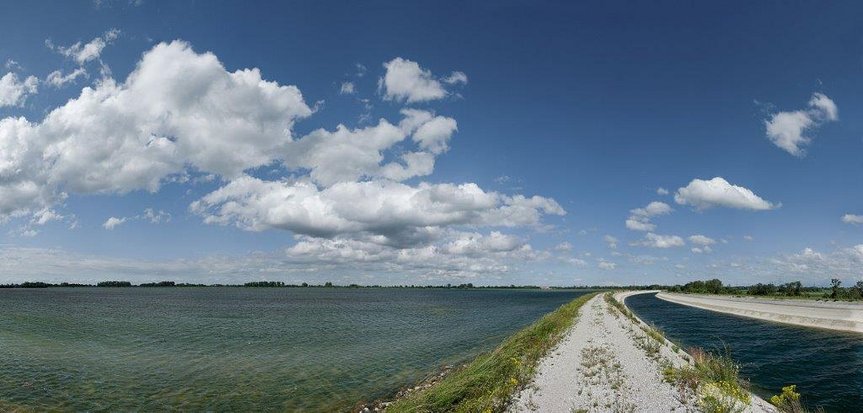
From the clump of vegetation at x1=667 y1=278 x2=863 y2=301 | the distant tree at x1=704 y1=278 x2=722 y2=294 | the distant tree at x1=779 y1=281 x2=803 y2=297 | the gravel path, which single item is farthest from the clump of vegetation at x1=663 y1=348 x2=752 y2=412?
the distant tree at x1=704 y1=278 x2=722 y2=294

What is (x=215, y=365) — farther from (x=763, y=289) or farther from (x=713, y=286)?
(x=713, y=286)

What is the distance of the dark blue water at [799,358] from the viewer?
2083cm

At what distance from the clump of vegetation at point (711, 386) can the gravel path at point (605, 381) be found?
17.6 inches

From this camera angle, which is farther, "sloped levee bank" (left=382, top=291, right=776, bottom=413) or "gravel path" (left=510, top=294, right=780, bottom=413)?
"gravel path" (left=510, top=294, right=780, bottom=413)

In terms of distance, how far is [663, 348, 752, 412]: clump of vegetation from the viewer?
13.1 m

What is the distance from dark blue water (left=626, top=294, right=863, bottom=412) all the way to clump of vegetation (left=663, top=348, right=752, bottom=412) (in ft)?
12.9

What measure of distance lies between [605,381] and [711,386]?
3539mm

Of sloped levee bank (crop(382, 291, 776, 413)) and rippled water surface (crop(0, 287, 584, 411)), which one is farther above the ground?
sloped levee bank (crop(382, 291, 776, 413))

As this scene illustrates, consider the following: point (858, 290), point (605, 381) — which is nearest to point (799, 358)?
point (605, 381)

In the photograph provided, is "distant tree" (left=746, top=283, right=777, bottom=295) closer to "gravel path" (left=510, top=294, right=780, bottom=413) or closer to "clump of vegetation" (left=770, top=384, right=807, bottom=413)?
"gravel path" (left=510, top=294, right=780, bottom=413)

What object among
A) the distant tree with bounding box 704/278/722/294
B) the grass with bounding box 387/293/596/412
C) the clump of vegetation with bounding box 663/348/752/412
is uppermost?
the clump of vegetation with bounding box 663/348/752/412

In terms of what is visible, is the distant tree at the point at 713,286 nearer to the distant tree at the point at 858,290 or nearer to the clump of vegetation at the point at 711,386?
the distant tree at the point at 858,290

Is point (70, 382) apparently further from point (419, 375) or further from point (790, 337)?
point (790, 337)

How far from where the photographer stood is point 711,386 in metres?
15.1
